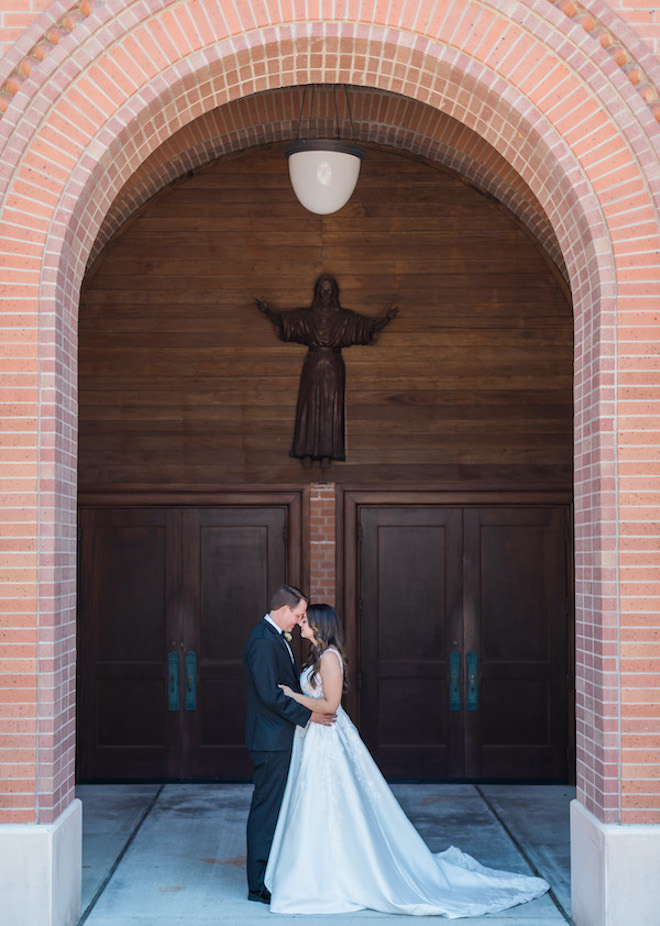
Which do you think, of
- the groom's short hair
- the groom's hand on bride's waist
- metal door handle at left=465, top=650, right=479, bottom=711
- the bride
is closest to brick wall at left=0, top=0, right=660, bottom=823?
the bride

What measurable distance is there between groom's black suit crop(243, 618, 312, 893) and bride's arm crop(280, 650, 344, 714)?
52 mm

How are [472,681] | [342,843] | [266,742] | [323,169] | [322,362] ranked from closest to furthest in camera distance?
[342,843] < [266,742] < [323,169] < [322,362] < [472,681]

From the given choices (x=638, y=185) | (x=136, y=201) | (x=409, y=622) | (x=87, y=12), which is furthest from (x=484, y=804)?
(x=87, y=12)

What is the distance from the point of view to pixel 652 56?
546 cm

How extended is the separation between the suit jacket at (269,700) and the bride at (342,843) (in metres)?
0.10

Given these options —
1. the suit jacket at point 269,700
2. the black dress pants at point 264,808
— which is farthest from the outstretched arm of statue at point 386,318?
the black dress pants at point 264,808

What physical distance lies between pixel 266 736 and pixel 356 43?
376 cm

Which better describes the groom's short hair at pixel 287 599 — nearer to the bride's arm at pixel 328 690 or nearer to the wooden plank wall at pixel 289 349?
the bride's arm at pixel 328 690

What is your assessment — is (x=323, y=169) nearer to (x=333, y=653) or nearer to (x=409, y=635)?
(x=333, y=653)

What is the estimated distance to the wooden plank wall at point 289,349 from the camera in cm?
887

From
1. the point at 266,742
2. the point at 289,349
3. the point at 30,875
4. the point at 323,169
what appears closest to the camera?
the point at 30,875

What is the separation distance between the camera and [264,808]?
609 cm

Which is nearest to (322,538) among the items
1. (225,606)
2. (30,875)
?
(225,606)

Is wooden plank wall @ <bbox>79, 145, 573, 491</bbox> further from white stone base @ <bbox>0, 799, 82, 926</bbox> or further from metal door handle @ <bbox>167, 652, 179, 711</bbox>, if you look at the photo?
white stone base @ <bbox>0, 799, 82, 926</bbox>
